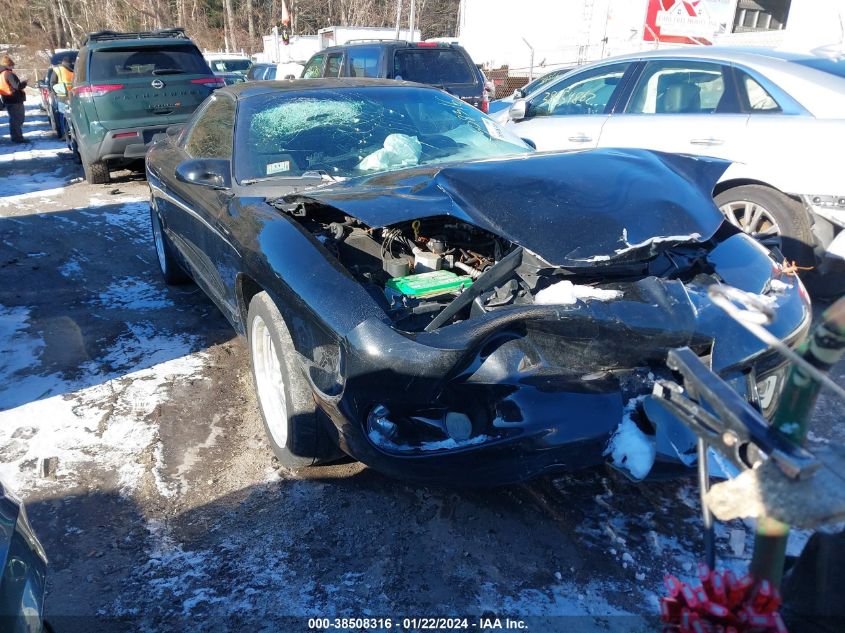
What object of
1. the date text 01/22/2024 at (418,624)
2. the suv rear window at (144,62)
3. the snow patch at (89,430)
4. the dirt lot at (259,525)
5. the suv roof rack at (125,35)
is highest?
the suv roof rack at (125,35)

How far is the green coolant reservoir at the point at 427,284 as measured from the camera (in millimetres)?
2633

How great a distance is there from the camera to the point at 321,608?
216 centimetres

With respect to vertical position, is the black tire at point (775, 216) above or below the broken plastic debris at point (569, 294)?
below

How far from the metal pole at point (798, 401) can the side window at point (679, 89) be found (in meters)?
4.41

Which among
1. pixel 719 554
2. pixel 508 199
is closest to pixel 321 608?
pixel 719 554

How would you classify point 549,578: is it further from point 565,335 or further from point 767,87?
point 767,87

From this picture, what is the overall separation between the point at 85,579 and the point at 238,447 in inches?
36.8

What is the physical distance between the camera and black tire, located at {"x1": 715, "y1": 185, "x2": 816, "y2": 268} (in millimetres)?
4539

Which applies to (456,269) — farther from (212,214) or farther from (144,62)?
(144,62)

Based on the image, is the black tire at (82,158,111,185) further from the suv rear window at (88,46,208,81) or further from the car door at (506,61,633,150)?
the car door at (506,61,633,150)

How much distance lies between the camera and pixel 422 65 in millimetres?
9688

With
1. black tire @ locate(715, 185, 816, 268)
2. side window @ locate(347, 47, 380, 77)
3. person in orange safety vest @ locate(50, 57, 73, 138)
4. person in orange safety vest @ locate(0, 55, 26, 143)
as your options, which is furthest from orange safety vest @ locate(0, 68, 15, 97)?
black tire @ locate(715, 185, 816, 268)

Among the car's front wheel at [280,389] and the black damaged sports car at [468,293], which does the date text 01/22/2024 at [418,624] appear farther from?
the car's front wheel at [280,389]

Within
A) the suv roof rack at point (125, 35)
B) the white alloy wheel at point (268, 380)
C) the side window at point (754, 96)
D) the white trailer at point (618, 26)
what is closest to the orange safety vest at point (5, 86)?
the suv roof rack at point (125, 35)
